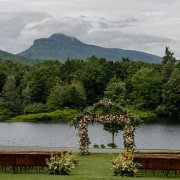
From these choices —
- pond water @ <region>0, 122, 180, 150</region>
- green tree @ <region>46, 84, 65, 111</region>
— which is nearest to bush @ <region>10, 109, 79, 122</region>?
green tree @ <region>46, 84, 65, 111</region>

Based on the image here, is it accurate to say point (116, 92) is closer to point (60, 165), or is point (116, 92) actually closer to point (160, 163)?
point (160, 163)

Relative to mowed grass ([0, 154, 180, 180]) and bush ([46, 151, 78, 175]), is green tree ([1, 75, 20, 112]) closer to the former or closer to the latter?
mowed grass ([0, 154, 180, 180])

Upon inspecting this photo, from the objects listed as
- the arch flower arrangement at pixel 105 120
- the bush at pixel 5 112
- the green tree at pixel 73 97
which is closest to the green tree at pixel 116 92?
the green tree at pixel 73 97

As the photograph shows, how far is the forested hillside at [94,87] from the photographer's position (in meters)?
120

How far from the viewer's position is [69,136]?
77312 millimetres

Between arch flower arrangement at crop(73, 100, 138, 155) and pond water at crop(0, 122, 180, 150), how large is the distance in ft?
72.2

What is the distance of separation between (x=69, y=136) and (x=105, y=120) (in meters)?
40.0

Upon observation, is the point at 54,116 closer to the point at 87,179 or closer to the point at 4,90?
the point at 4,90

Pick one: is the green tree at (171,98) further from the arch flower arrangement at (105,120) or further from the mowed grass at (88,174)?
the mowed grass at (88,174)

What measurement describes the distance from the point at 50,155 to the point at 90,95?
104 m

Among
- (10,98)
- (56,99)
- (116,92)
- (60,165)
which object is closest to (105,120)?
(60,165)

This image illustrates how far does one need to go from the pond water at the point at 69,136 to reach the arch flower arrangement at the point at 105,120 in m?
22.0

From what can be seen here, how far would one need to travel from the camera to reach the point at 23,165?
26.9m

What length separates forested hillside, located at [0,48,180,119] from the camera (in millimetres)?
120125
